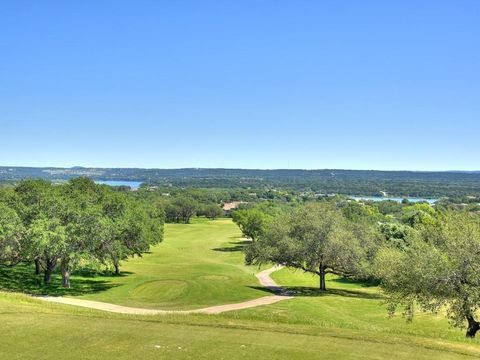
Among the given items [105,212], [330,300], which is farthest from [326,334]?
[105,212]

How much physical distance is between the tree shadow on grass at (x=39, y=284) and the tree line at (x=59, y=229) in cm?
142

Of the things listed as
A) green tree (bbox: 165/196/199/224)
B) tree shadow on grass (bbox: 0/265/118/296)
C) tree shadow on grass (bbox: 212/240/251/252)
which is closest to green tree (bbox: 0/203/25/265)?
tree shadow on grass (bbox: 0/265/118/296)

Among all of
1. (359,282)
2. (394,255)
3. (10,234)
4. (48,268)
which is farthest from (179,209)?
A: (394,255)

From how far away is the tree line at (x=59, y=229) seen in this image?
150 feet

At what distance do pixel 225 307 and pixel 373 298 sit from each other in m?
19.5

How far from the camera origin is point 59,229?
4625 cm

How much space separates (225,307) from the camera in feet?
143

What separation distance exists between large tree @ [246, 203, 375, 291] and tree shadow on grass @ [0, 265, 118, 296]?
21688 millimetres

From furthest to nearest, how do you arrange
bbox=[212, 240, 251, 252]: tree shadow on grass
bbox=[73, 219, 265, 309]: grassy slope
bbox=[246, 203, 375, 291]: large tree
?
bbox=[212, 240, 251, 252]: tree shadow on grass
bbox=[246, 203, 375, 291]: large tree
bbox=[73, 219, 265, 309]: grassy slope

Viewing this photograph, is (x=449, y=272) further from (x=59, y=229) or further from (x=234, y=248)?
(x=234, y=248)

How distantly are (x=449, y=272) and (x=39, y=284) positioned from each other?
44850mm

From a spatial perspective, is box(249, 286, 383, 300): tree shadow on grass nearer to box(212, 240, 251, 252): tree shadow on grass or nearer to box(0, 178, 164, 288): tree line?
box(0, 178, 164, 288): tree line

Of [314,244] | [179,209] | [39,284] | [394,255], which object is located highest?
[394,255]

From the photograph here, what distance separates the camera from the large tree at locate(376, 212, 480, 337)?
29000mm
